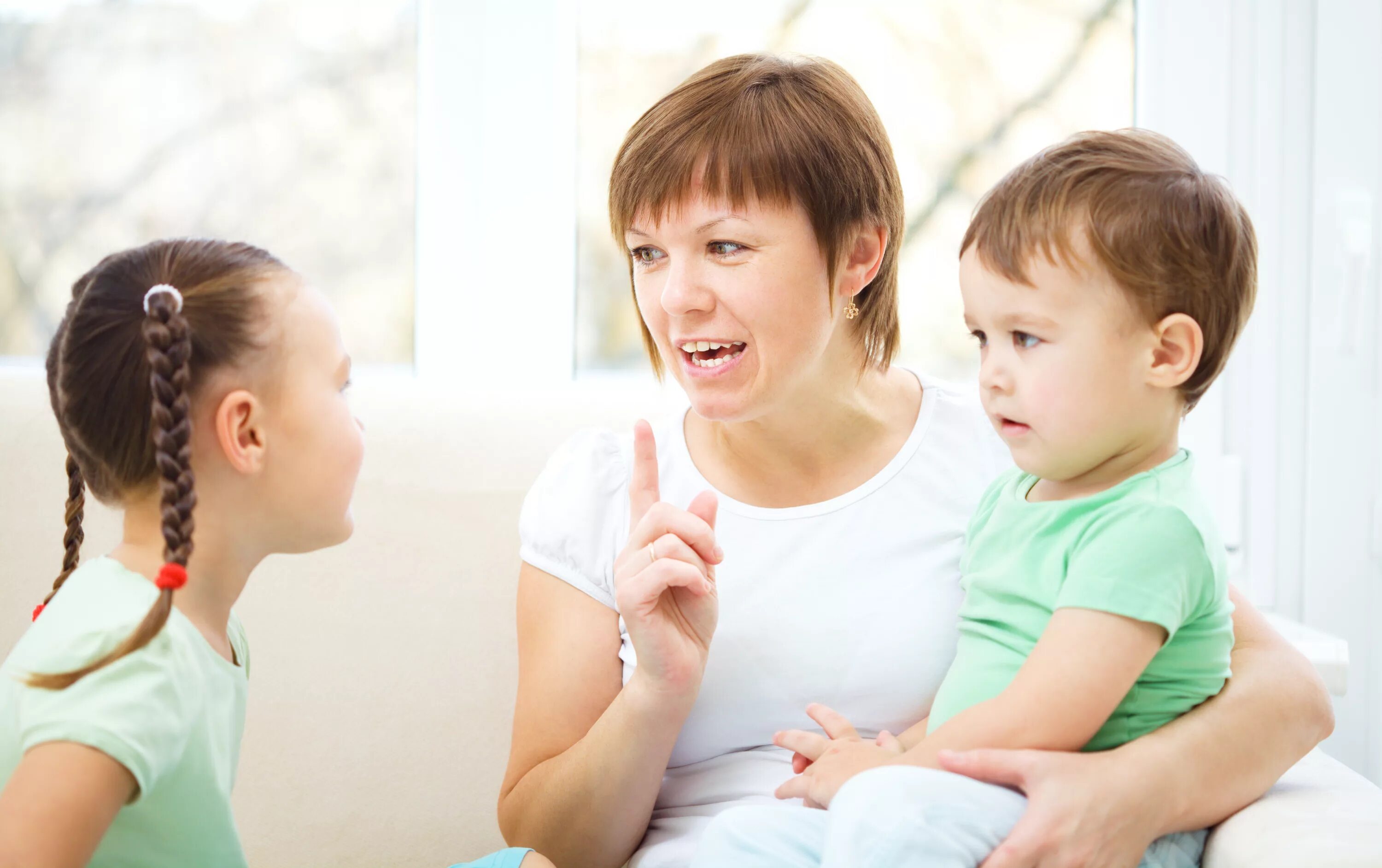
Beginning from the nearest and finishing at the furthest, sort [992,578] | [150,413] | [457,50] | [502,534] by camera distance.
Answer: [150,413]
[992,578]
[502,534]
[457,50]

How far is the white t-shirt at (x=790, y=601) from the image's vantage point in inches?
55.3

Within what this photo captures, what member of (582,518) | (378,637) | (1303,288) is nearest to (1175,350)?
(582,518)

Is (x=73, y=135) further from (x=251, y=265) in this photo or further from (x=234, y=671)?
(x=234, y=671)

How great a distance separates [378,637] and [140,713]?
2.64 feet

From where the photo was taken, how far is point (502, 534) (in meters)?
1.79

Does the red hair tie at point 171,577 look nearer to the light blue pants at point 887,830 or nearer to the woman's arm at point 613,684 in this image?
the woman's arm at point 613,684

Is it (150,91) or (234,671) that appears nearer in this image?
(234,671)

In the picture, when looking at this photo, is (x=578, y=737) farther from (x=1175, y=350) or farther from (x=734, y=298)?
(x=1175, y=350)

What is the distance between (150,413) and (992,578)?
856 millimetres

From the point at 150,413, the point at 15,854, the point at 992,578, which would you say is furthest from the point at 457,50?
the point at 15,854

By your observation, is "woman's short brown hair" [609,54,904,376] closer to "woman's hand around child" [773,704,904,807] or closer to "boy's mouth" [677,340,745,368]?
"boy's mouth" [677,340,745,368]

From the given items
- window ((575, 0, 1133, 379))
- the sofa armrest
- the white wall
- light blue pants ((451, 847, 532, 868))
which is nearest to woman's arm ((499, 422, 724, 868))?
light blue pants ((451, 847, 532, 868))

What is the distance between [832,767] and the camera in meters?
1.18

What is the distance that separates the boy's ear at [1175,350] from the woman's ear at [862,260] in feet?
1.48
